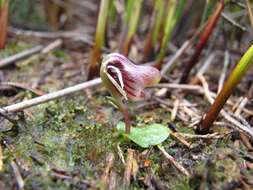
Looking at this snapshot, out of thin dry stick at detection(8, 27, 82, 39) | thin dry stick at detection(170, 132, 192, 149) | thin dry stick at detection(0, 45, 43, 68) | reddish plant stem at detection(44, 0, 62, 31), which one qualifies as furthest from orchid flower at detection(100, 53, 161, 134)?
reddish plant stem at detection(44, 0, 62, 31)

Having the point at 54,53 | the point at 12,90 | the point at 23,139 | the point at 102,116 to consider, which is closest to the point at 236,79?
the point at 102,116

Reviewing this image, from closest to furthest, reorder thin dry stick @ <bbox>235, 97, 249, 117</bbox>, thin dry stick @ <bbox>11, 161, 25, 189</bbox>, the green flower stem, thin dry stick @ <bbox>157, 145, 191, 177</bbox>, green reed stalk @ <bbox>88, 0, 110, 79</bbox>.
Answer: thin dry stick @ <bbox>11, 161, 25, 189</bbox>, thin dry stick @ <bbox>157, 145, 191, 177</bbox>, the green flower stem, thin dry stick @ <bbox>235, 97, 249, 117</bbox>, green reed stalk @ <bbox>88, 0, 110, 79</bbox>

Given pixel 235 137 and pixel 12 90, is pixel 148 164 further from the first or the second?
pixel 12 90

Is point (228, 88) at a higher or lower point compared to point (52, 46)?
higher

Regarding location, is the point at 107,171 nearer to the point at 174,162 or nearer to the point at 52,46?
the point at 174,162

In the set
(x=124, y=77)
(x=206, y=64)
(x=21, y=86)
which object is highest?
(x=124, y=77)

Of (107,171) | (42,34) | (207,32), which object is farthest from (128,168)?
(42,34)

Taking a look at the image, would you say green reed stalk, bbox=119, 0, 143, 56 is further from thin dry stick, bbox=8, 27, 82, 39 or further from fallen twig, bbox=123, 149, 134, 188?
fallen twig, bbox=123, 149, 134, 188
